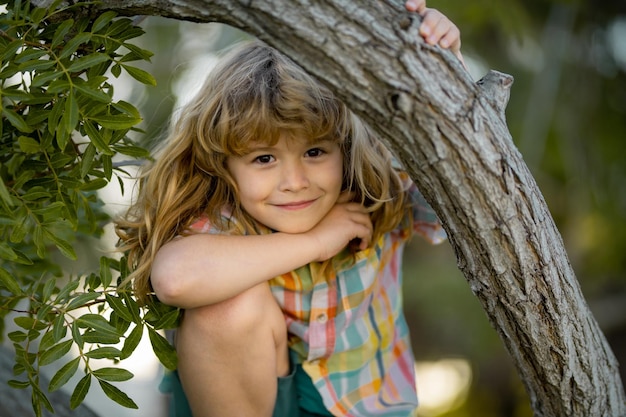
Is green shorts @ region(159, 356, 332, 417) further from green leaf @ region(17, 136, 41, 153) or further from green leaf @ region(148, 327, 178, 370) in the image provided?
green leaf @ region(17, 136, 41, 153)

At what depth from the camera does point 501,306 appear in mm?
1479

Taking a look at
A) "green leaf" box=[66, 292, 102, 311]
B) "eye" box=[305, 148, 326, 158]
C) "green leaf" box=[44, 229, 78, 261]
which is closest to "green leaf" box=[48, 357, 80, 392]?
"green leaf" box=[66, 292, 102, 311]

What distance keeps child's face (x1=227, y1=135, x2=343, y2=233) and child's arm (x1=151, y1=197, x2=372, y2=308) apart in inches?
1.8

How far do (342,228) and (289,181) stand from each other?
0.20 m

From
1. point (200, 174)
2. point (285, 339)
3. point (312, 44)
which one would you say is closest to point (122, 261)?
point (200, 174)

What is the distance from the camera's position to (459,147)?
1274 mm

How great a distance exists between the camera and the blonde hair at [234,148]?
1.75 metres

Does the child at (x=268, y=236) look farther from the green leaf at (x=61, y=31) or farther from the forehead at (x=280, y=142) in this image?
the green leaf at (x=61, y=31)

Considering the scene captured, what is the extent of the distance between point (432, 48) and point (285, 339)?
38.9 inches

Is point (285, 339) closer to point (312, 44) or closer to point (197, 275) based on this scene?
point (197, 275)

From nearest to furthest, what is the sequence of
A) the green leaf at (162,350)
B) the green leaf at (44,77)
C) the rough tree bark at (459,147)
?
1. the rough tree bark at (459,147)
2. the green leaf at (44,77)
3. the green leaf at (162,350)

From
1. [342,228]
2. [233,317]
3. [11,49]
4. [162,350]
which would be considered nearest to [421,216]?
[342,228]

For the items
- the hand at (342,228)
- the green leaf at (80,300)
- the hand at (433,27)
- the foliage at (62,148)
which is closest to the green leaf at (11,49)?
the foliage at (62,148)

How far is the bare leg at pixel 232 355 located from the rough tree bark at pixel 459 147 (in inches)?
22.8
